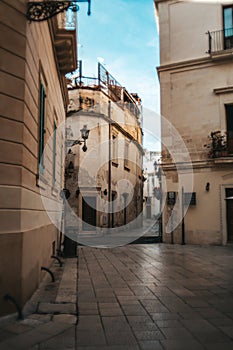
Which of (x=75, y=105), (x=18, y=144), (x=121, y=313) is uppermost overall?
(x=75, y=105)

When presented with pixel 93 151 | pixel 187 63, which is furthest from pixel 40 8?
pixel 93 151

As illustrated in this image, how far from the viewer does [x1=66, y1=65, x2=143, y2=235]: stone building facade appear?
19688 mm

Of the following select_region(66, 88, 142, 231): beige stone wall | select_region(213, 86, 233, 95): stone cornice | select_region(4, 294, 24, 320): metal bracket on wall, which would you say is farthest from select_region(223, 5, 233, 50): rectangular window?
select_region(4, 294, 24, 320): metal bracket on wall

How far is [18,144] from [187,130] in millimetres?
11057

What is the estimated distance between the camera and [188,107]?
14727 millimetres

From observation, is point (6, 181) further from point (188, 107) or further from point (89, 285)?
point (188, 107)

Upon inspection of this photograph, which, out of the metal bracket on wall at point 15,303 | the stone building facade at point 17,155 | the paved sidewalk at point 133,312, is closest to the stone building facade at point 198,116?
the paved sidewalk at point 133,312

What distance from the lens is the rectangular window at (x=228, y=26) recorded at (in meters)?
14.3

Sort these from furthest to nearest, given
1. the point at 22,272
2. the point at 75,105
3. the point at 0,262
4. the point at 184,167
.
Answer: the point at 75,105, the point at 184,167, the point at 22,272, the point at 0,262

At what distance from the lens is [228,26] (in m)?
14.5

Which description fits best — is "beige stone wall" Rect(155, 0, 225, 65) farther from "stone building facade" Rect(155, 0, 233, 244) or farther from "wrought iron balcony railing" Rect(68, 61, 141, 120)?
"wrought iron balcony railing" Rect(68, 61, 141, 120)

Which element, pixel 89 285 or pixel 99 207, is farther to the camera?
pixel 99 207

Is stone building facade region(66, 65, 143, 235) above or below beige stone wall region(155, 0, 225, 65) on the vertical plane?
below

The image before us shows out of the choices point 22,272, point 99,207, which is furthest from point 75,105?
point 22,272
